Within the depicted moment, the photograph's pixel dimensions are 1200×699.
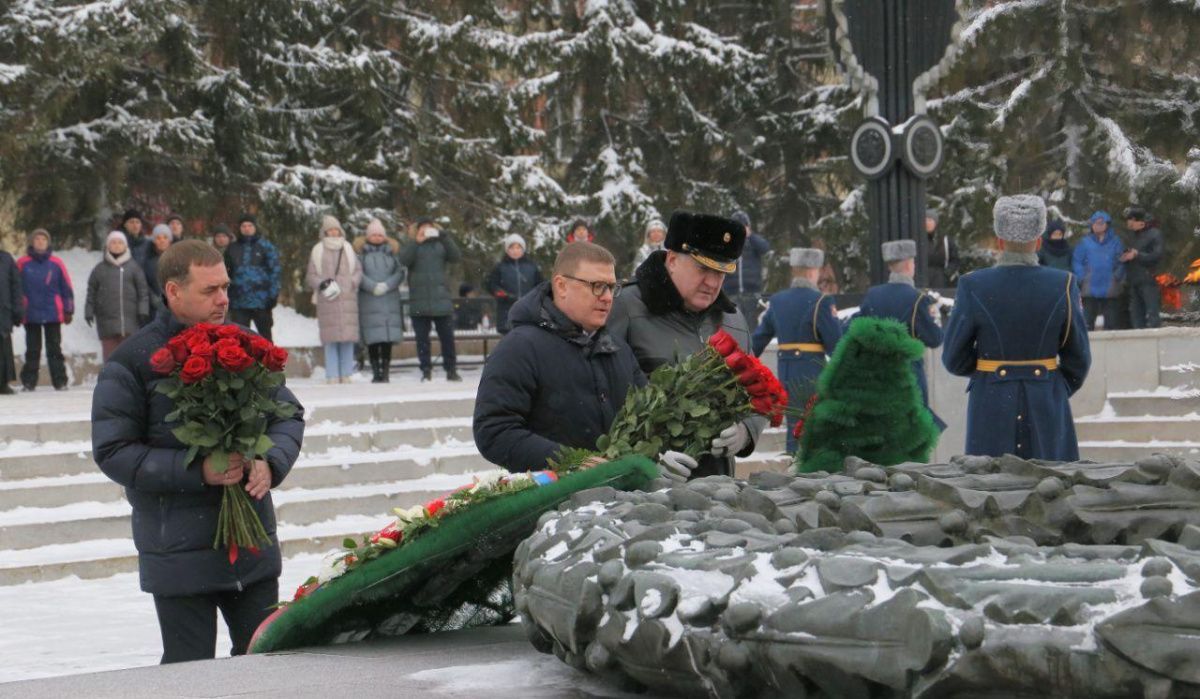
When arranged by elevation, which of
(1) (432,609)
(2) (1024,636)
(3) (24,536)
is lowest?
(3) (24,536)

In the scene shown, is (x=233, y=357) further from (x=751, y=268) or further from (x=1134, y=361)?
(x=751, y=268)

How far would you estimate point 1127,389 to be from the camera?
14102 mm

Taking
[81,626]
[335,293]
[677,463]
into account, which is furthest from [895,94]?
[677,463]

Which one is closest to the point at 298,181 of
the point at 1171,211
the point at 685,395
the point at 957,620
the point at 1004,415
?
the point at 1171,211

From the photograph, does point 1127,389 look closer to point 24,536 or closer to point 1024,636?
point 24,536

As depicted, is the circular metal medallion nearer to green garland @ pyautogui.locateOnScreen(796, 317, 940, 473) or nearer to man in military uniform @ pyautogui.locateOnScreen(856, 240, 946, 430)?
man in military uniform @ pyautogui.locateOnScreen(856, 240, 946, 430)

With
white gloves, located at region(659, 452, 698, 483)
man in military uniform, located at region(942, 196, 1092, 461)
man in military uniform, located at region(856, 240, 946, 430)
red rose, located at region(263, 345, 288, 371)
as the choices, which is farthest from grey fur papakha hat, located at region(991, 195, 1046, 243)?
man in military uniform, located at region(856, 240, 946, 430)

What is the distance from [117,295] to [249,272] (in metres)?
1.39

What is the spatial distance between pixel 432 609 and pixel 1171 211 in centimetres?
2154

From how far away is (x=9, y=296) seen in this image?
16688 mm

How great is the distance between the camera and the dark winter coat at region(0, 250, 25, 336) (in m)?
16.6

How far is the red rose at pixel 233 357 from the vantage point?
4.48m

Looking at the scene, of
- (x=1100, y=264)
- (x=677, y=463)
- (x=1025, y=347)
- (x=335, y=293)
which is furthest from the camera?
(x=1100, y=264)

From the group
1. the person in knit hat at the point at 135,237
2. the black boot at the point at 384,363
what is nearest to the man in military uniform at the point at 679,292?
the black boot at the point at 384,363
